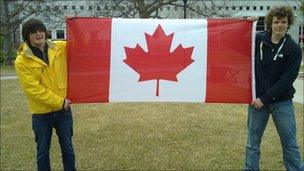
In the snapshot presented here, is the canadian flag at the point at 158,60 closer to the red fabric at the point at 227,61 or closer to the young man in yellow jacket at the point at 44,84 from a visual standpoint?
the red fabric at the point at 227,61

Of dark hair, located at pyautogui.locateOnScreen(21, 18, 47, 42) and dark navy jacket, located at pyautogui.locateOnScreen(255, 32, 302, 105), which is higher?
dark hair, located at pyautogui.locateOnScreen(21, 18, 47, 42)

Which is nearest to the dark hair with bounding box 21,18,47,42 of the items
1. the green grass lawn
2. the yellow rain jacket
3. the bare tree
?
the yellow rain jacket

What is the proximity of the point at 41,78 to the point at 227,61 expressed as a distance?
2.09 meters

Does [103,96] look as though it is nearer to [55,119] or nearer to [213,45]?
[55,119]

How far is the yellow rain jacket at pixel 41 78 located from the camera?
15.2ft

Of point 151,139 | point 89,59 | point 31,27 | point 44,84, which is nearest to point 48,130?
point 44,84

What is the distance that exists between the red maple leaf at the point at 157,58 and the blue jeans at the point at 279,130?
0.98m

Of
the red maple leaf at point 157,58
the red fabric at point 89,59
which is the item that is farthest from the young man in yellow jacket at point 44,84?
the red maple leaf at point 157,58

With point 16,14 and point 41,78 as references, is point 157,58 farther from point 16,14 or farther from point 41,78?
point 16,14

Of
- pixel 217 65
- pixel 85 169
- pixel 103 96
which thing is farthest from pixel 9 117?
pixel 217 65

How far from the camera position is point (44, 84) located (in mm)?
4762

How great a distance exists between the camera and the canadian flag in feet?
17.5

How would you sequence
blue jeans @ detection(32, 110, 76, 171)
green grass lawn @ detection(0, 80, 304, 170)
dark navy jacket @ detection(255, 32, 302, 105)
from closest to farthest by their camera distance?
dark navy jacket @ detection(255, 32, 302, 105) < blue jeans @ detection(32, 110, 76, 171) < green grass lawn @ detection(0, 80, 304, 170)

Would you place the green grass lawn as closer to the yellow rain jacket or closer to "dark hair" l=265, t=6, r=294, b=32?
the yellow rain jacket
